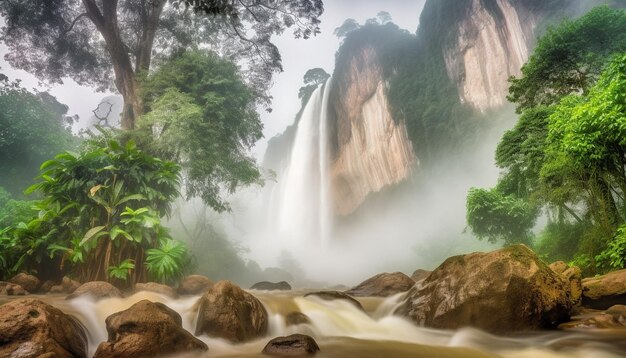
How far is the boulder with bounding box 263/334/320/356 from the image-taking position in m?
4.06

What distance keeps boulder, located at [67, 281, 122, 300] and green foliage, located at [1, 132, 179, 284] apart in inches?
56.5

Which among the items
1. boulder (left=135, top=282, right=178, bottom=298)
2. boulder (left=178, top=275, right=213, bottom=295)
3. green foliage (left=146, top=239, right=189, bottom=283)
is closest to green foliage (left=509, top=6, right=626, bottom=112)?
boulder (left=178, top=275, right=213, bottom=295)

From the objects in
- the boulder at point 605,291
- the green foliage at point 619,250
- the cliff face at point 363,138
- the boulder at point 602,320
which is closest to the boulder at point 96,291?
the boulder at point 602,320

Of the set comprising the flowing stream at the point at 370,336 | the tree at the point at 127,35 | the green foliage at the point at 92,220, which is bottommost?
the flowing stream at the point at 370,336

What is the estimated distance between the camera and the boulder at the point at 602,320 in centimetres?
461

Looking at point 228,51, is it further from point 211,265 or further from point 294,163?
point 294,163

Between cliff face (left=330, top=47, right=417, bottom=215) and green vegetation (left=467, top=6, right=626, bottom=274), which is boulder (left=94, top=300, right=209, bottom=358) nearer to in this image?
green vegetation (left=467, top=6, right=626, bottom=274)

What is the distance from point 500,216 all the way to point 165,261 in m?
14.9

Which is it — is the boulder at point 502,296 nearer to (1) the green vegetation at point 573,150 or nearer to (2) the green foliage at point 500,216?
(1) the green vegetation at point 573,150

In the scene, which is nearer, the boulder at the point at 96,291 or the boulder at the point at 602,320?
the boulder at the point at 602,320

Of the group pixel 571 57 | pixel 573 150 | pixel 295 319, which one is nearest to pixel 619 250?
pixel 573 150

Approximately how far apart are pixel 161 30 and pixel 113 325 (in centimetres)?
1891

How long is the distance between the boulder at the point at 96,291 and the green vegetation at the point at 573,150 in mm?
9880

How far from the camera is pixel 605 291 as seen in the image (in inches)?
207
